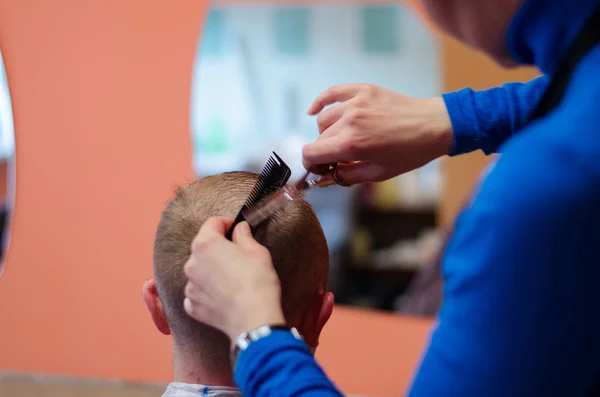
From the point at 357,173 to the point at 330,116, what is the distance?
89 millimetres

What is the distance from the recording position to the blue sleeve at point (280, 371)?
65 cm

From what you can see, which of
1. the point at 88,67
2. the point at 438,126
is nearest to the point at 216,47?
the point at 88,67

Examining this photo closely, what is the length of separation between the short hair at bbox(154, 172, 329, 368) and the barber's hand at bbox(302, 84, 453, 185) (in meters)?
0.09

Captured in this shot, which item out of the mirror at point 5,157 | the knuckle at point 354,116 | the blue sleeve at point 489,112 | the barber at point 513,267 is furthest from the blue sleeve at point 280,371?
the mirror at point 5,157

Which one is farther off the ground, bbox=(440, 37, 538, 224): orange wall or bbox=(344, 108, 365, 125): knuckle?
bbox=(344, 108, 365, 125): knuckle

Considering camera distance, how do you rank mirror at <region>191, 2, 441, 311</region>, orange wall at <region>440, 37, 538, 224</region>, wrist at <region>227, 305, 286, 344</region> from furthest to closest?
mirror at <region>191, 2, 441, 311</region>, orange wall at <region>440, 37, 538, 224</region>, wrist at <region>227, 305, 286, 344</region>

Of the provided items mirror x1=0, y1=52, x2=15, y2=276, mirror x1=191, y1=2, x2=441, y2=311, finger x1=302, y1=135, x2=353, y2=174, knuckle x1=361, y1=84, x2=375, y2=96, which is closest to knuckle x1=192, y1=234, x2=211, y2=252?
finger x1=302, y1=135, x2=353, y2=174

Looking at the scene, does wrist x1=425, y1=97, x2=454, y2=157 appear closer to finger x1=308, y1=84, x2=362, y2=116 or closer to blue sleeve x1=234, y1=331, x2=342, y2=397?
finger x1=308, y1=84, x2=362, y2=116

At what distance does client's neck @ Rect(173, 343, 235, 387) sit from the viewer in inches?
36.1

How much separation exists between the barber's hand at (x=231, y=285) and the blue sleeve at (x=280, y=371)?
0.08 feet

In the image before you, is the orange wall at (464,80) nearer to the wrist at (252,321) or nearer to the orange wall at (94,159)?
the orange wall at (94,159)

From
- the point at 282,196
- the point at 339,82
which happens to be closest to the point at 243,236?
the point at 282,196

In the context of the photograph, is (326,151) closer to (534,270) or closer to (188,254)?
(188,254)

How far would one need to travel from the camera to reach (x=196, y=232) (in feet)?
2.97
